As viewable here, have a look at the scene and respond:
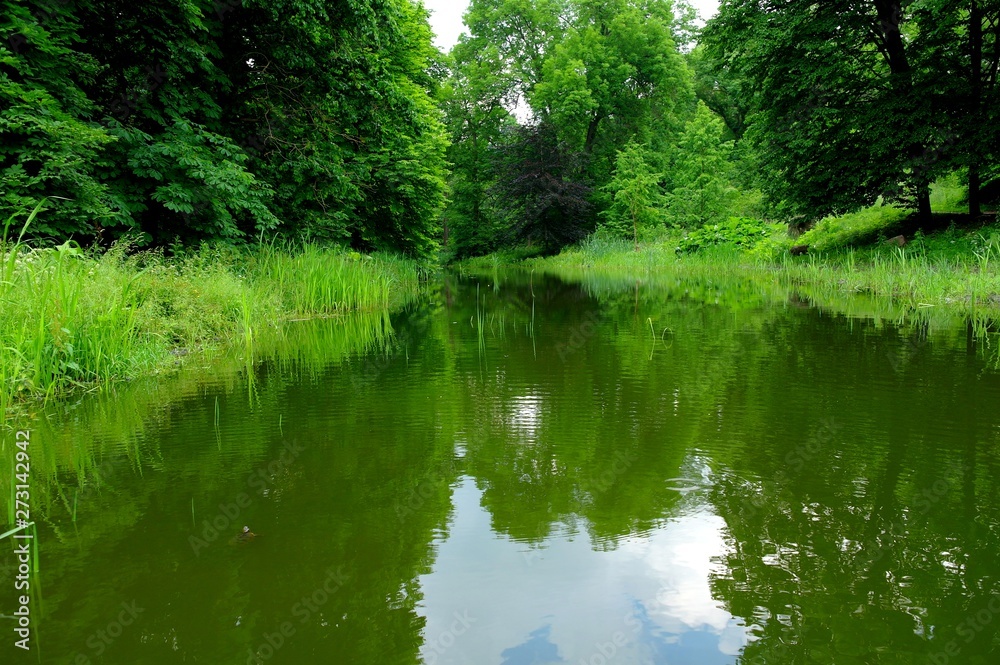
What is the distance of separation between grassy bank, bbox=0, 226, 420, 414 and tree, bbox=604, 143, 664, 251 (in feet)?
60.8

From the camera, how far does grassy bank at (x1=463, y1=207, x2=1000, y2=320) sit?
8.59 m

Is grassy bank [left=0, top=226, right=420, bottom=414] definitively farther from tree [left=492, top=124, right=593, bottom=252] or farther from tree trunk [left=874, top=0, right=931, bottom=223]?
tree [left=492, top=124, right=593, bottom=252]

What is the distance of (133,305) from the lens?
5.16 m

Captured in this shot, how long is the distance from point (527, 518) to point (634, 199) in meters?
26.5

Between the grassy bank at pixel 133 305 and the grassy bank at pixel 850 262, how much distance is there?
8464 mm

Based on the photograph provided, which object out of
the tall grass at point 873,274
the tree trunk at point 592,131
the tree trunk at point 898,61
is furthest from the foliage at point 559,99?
the tree trunk at point 898,61

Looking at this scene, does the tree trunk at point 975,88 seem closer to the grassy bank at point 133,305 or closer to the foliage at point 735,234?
the foliage at point 735,234

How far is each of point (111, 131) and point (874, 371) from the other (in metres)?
9.13

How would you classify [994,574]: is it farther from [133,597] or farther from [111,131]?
[111,131]

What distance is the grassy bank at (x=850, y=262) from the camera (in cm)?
859

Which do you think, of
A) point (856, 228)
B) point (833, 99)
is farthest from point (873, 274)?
point (856, 228)

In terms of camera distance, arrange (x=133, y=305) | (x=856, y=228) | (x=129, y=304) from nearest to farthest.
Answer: (x=133, y=305) < (x=129, y=304) < (x=856, y=228)

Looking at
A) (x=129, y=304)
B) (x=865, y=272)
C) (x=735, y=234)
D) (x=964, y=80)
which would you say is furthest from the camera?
(x=735, y=234)

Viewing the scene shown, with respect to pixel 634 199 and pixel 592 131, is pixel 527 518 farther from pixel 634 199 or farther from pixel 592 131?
pixel 592 131
